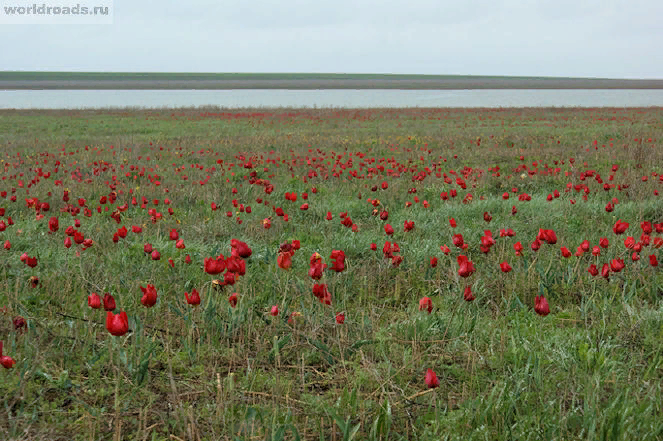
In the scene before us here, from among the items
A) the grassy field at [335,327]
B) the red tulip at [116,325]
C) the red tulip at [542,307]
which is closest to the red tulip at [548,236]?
the grassy field at [335,327]

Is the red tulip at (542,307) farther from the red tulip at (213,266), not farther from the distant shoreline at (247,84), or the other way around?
the distant shoreline at (247,84)

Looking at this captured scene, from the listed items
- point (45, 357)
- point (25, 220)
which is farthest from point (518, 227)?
point (25, 220)

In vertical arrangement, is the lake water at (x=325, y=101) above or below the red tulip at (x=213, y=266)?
above

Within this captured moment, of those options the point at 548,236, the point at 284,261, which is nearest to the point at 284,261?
the point at 284,261

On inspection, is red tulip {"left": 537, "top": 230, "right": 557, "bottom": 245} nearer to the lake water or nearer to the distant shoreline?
the lake water

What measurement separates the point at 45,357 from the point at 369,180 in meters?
6.42

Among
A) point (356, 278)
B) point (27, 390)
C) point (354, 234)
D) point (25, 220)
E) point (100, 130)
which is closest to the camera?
point (27, 390)

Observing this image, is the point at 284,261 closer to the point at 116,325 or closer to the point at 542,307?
the point at 116,325

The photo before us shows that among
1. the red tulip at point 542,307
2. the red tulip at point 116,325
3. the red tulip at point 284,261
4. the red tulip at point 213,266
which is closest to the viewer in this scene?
the red tulip at point 116,325

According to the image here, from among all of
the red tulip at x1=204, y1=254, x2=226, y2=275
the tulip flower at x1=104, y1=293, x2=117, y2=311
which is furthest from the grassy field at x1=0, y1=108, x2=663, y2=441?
the tulip flower at x1=104, y1=293, x2=117, y2=311

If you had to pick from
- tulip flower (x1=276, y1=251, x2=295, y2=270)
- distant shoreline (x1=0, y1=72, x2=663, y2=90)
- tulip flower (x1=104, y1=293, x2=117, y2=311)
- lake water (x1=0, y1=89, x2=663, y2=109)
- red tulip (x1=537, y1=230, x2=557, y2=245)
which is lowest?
tulip flower (x1=104, y1=293, x2=117, y2=311)

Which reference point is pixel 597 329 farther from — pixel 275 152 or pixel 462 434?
pixel 275 152

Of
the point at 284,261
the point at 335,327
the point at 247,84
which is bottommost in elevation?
the point at 335,327

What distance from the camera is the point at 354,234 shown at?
543 centimetres
